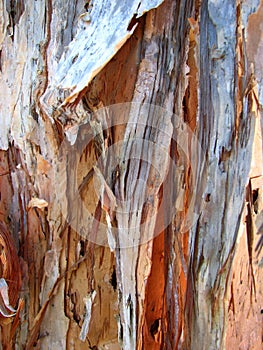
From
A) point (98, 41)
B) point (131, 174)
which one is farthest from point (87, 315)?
point (98, 41)

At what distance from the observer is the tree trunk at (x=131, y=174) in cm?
71

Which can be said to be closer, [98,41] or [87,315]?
[98,41]

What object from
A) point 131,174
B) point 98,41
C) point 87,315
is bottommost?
point 87,315

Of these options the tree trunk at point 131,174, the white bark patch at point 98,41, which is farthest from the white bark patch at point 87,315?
the white bark patch at point 98,41

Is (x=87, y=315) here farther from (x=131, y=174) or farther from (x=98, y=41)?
(x=98, y=41)

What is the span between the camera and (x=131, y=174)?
0.80 metres

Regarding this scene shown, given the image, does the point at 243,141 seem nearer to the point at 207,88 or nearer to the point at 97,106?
the point at 207,88

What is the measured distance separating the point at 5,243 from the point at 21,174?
15 centimetres

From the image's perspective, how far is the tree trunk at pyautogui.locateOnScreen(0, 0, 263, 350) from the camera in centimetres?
71

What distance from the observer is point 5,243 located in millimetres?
855

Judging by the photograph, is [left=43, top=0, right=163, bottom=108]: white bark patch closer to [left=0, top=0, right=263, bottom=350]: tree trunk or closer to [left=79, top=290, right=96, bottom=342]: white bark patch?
[left=0, top=0, right=263, bottom=350]: tree trunk

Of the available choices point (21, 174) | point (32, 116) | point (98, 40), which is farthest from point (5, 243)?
point (98, 40)

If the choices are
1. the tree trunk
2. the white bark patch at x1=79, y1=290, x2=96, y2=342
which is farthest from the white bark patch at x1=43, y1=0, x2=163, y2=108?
the white bark patch at x1=79, y1=290, x2=96, y2=342

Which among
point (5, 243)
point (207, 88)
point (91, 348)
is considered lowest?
point (91, 348)
